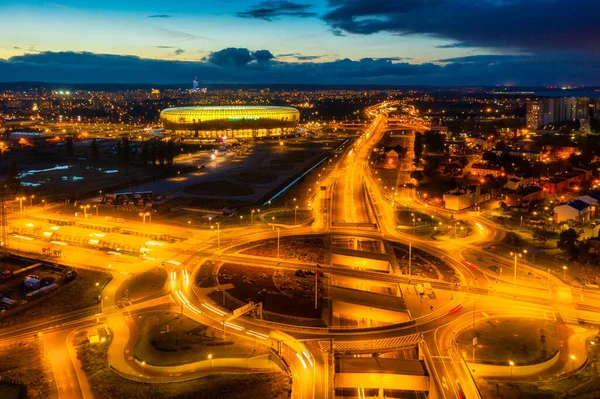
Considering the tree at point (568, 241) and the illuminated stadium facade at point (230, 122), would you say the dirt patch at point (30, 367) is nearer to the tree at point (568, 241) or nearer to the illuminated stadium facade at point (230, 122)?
the tree at point (568, 241)

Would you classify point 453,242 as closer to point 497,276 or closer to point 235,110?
point 497,276

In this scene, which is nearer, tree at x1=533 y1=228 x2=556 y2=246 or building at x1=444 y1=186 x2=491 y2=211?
tree at x1=533 y1=228 x2=556 y2=246

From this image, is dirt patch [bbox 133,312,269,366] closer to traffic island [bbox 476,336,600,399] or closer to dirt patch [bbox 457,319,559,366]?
traffic island [bbox 476,336,600,399]

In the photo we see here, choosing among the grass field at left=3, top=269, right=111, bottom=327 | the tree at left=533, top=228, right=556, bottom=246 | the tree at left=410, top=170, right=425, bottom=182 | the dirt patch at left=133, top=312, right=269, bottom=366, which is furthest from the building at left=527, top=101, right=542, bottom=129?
the dirt patch at left=133, top=312, right=269, bottom=366

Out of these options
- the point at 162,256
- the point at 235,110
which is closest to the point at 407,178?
the point at 162,256

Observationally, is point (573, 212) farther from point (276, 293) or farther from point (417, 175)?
point (276, 293)
